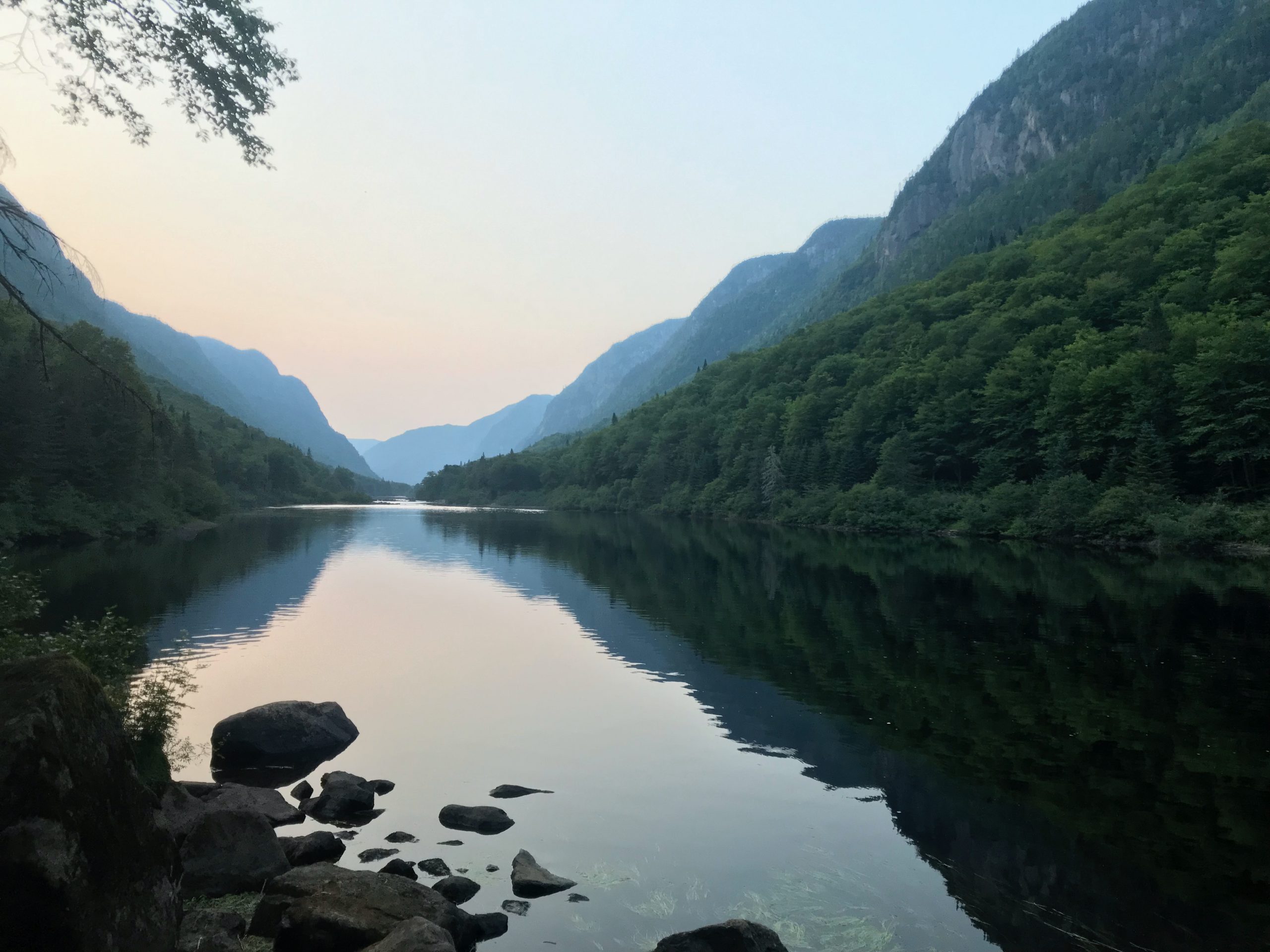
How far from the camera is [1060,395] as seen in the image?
281ft

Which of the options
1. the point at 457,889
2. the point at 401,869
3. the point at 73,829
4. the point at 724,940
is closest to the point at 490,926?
the point at 457,889

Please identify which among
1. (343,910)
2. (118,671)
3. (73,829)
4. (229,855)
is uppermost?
(73,829)

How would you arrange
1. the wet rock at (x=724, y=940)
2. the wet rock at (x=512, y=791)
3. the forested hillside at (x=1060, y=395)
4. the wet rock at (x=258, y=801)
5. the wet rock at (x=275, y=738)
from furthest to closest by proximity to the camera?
the forested hillside at (x=1060, y=395) < the wet rock at (x=275, y=738) < the wet rock at (x=512, y=791) < the wet rock at (x=258, y=801) < the wet rock at (x=724, y=940)

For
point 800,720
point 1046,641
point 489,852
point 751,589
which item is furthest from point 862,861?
point 751,589

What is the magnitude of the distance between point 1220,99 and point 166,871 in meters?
238

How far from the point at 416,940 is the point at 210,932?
263 cm

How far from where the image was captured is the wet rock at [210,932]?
28.5 ft

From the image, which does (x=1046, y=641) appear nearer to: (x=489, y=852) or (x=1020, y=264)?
(x=489, y=852)

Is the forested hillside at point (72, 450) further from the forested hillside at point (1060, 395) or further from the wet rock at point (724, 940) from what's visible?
the forested hillside at point (1060, 395)

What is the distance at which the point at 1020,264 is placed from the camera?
14038 cm

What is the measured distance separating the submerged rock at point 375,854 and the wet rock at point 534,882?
87.5 inches

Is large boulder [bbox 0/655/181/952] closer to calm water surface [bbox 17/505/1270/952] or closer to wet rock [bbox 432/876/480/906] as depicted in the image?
wet rock [bbox 432/876/480/906]

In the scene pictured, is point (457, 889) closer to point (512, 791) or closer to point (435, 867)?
point (435, 867)

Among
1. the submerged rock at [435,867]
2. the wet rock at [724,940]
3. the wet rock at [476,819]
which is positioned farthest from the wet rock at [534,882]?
the wet rock at [724,940]
